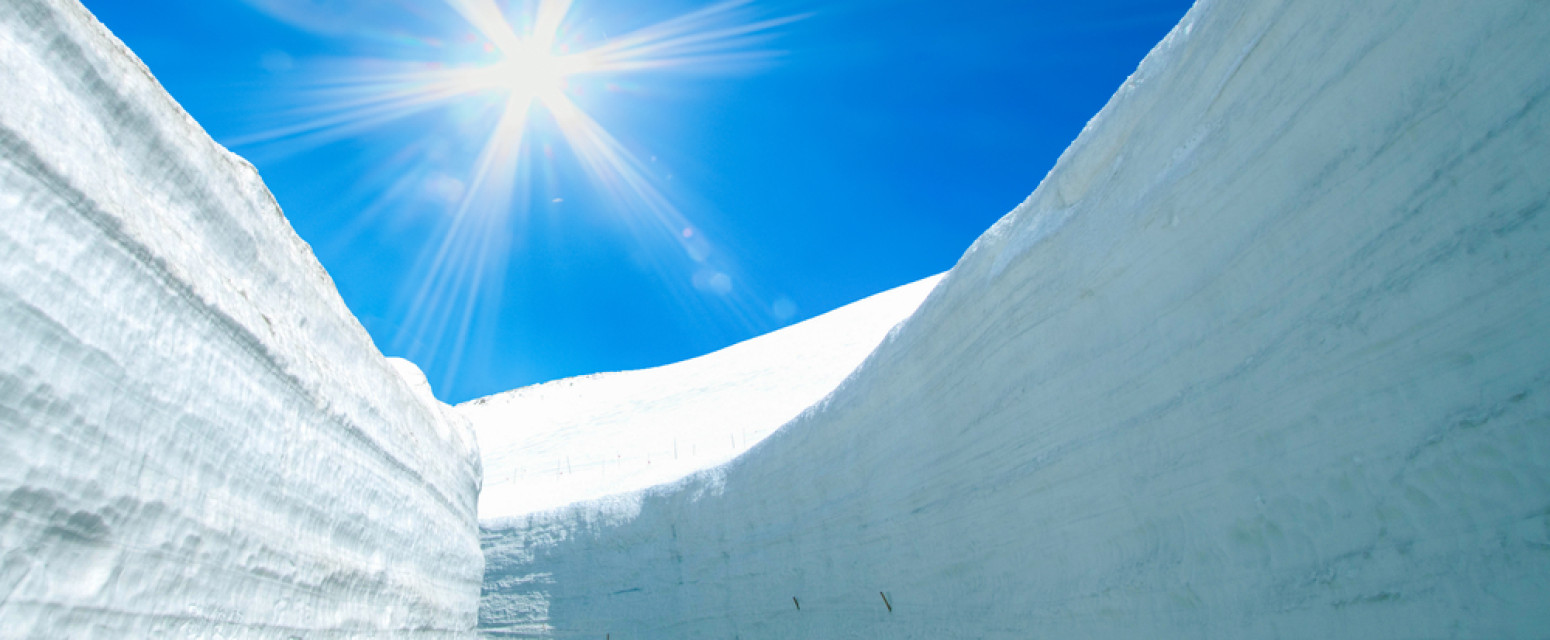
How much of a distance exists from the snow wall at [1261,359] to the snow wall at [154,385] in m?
3.89

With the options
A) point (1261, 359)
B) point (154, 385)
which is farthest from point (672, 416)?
point (1261, 359)

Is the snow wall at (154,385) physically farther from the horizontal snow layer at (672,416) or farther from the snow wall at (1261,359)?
the horizontal snow layer at (672,416)

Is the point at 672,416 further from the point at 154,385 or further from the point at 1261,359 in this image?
the point at 1261,359

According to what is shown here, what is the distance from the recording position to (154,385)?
8.98ft

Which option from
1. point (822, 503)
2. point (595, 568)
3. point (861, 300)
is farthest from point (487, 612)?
point (861, 300)

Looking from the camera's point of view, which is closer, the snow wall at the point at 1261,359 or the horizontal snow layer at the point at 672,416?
the snow wall at the point at 1261,359

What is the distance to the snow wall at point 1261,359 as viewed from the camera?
2.34 m

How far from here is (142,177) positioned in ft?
9.75

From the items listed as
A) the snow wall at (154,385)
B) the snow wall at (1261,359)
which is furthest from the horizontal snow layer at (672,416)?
the snow wall at (154,385)

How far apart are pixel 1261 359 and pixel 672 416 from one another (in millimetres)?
15243

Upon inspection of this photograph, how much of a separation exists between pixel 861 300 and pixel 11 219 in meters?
21.0

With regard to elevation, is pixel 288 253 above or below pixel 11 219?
above

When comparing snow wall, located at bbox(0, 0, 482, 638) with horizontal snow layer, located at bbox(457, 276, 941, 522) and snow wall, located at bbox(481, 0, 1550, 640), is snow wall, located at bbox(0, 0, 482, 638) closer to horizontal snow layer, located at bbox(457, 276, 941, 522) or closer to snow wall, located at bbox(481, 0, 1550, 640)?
snow wall, located at bbox(481, 0, 1550, 640)

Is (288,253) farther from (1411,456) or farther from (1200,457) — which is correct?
(1411,456)
